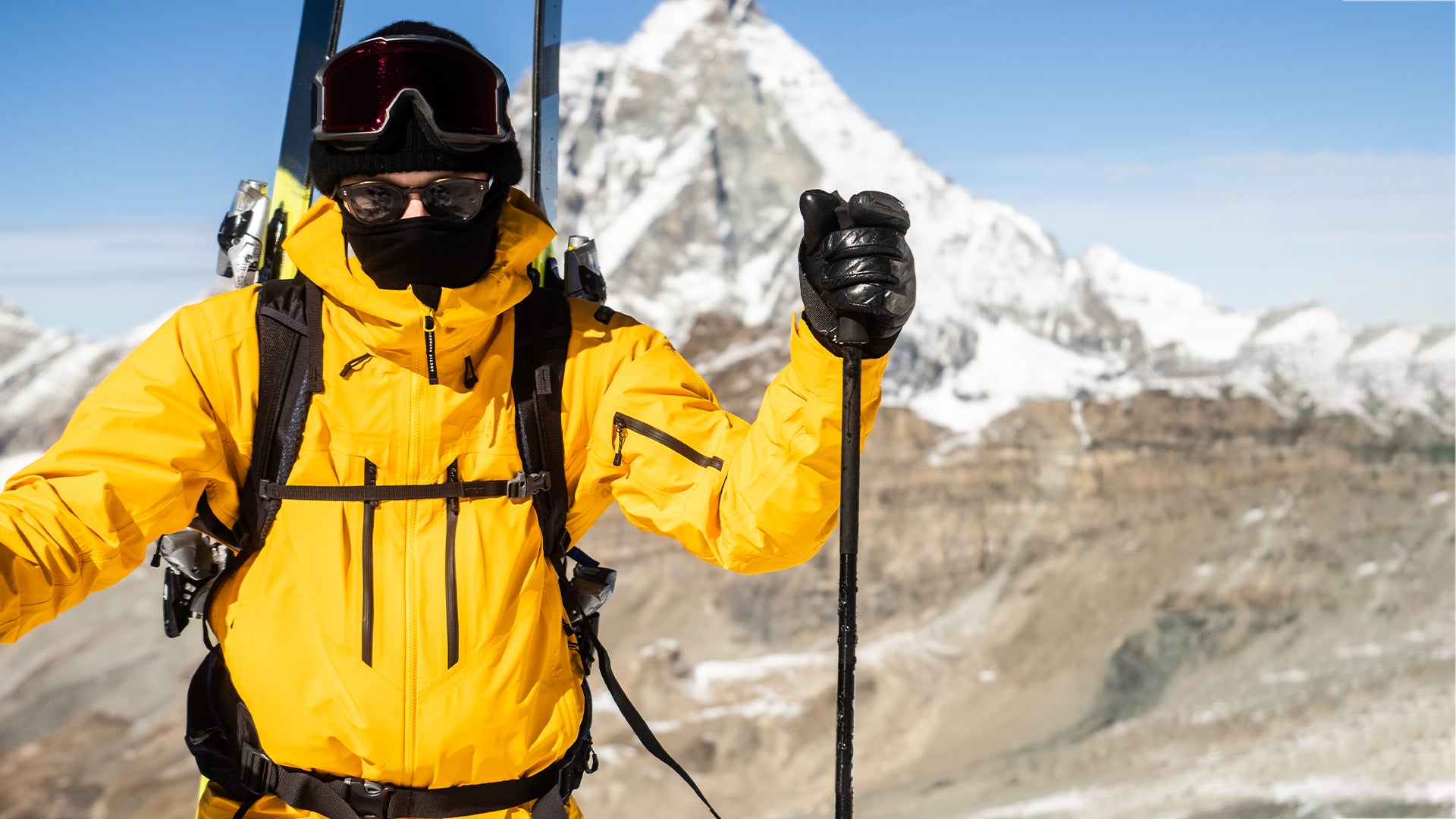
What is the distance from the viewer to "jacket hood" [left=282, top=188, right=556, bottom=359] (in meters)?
1.51

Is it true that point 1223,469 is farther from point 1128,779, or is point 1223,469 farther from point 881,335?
point 881,335

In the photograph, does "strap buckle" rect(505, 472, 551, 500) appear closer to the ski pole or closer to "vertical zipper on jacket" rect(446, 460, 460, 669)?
"vertical zipper on jacket" rect(446, 460, 460, 669)

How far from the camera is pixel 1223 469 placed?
591 inches

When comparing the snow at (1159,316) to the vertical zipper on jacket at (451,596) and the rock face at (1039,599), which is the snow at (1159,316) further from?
the vertical zipper on jacket at (451,596)

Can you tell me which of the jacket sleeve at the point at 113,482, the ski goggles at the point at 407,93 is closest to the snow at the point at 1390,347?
the ski goggles at the point at 407,93

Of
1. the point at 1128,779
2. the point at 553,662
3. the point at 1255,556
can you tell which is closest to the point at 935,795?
the point at 1128,779

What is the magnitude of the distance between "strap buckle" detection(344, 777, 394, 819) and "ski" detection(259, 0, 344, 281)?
1.08 metres

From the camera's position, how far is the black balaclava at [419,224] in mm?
1545

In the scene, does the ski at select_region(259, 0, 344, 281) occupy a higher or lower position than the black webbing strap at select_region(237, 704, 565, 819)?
higher

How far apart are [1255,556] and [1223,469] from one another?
6.95 ft

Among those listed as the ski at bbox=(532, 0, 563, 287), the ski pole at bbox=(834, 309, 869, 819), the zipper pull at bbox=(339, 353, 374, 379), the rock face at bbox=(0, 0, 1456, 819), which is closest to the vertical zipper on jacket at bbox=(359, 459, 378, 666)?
the zipper pull at bbox=(339, 353, 374, 379)

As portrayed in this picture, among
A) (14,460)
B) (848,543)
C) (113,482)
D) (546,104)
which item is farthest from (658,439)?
(14,460)

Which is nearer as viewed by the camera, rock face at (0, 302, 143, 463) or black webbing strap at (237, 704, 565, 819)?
black webbing strap at (237, 704, 565, 819)

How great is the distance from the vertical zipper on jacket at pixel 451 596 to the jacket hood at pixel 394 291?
0.79 feet
